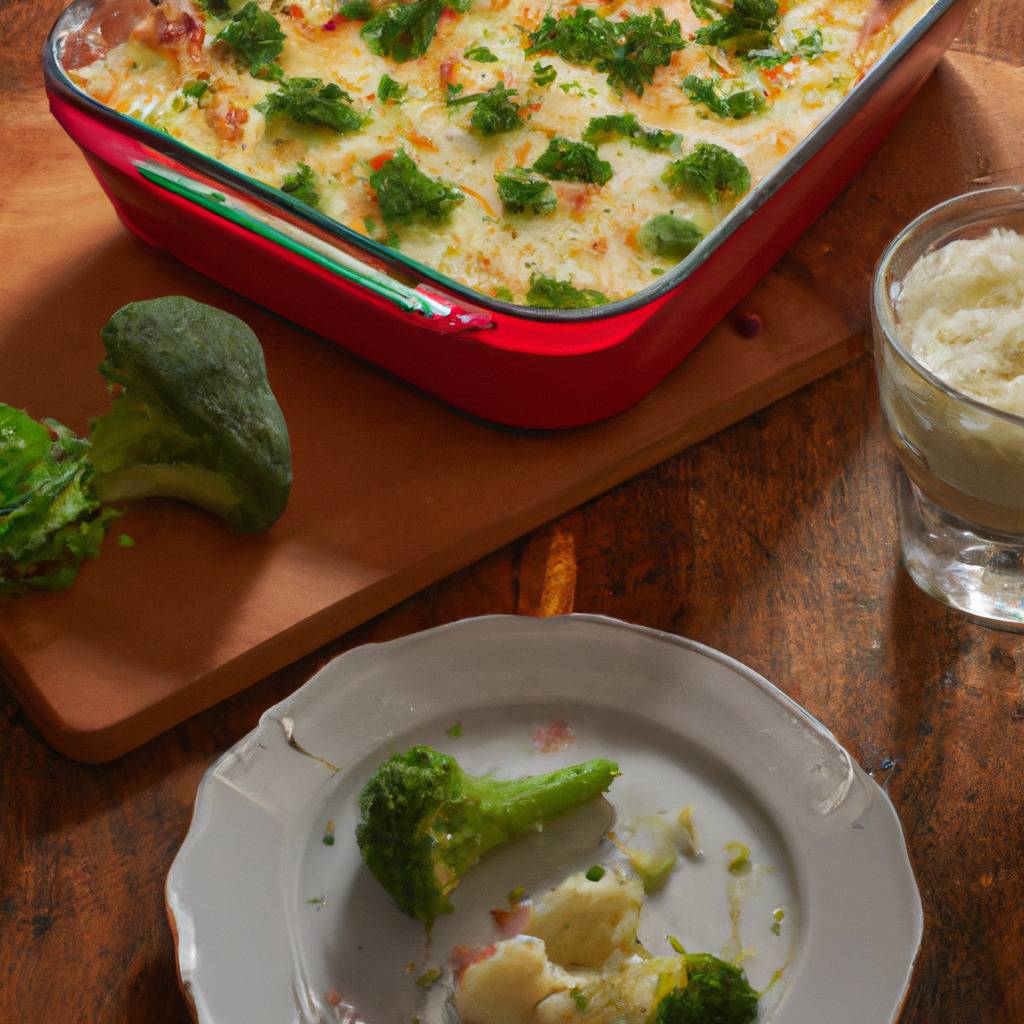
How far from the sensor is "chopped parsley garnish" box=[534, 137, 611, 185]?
81.2 inches

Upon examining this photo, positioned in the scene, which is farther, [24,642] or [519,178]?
[519,178]

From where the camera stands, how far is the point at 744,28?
2.31 m

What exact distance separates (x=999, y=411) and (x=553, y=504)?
27.0 inches

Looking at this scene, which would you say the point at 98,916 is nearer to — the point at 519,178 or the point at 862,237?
the point at 519,178

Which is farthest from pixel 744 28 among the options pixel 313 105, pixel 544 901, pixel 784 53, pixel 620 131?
pixel 544 901

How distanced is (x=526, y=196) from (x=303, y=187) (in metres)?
0.37

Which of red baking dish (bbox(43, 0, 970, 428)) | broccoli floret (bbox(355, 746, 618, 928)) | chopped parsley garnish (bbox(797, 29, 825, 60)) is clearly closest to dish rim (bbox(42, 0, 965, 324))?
red baking dish (bbox(43, 0, 970, 428))

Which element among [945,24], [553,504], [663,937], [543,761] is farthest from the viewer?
[945,24]

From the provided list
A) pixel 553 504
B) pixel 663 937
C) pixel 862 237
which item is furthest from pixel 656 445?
pixel 663 937

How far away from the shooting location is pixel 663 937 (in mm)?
1525

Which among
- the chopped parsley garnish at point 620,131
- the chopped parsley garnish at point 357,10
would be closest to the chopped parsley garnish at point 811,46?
the chopped parsley garnish at point 620,131

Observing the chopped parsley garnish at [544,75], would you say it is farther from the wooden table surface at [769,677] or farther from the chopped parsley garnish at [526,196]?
the wooden table surface at [769,677]

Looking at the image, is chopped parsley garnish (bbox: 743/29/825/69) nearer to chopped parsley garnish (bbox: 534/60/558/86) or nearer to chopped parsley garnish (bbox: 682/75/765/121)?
chopped parsley garnish (bbox: 682/75/765/121)

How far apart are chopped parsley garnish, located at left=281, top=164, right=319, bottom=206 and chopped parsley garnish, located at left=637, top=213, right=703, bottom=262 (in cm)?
54
